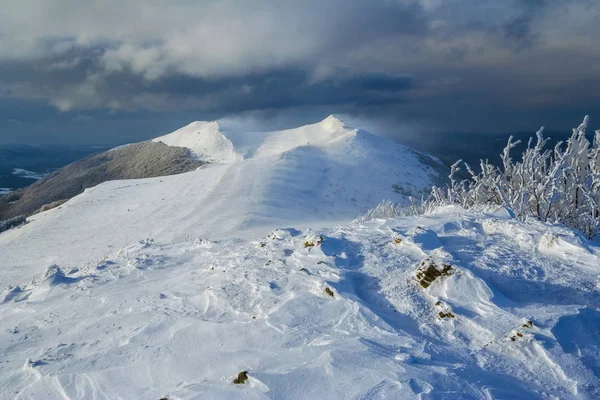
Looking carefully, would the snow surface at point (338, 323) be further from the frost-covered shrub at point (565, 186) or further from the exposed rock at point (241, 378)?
the frost-covered shrub at point (565, 186)

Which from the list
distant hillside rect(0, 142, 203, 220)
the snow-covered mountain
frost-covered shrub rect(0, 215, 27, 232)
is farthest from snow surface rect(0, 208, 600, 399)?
distant hillside rect(0, 142, 203, 220)

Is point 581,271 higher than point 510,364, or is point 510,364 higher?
point 581,271

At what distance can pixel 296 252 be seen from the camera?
23.0ft

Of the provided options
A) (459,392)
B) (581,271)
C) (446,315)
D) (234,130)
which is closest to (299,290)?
(446,315)

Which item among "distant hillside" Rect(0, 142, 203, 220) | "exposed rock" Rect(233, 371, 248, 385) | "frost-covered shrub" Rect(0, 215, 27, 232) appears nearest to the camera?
"exposed rock" Rect(233, 371, 248, 385)

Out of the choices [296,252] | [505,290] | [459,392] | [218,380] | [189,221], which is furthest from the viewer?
[189,221]

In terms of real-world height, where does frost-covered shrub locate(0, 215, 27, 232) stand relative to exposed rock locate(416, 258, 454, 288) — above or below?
below

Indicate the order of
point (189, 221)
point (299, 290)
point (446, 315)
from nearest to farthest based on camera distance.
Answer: point (446, 315) → point (299, 290) → point (189, 221)

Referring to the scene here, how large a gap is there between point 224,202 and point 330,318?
18062 millimetres

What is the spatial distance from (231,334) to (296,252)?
2.41 m

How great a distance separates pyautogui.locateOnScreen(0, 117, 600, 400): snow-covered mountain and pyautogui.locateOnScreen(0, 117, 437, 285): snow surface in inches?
331

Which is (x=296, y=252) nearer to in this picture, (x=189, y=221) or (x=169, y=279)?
(x=169, y=279)

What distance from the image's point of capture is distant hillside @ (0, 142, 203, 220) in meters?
40.5

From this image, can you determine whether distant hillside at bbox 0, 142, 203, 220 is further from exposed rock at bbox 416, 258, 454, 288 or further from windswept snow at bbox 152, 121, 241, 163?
exposed rock at bbox 416, 258, 454, 288
